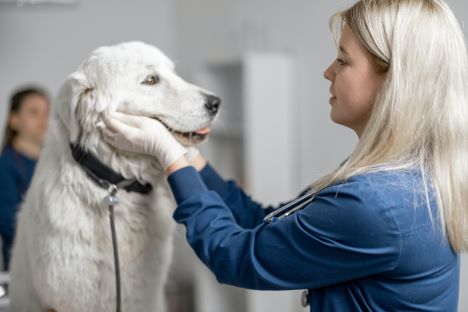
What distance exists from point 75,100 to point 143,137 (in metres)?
0.20

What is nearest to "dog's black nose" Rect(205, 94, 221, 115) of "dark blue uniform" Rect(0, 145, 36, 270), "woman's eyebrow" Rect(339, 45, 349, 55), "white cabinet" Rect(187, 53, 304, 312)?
"woman's eyebrow" Rect(339, 45, 349, 55)

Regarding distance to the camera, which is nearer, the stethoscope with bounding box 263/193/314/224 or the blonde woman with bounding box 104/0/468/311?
the blonde woman with bounding box 104/0/468/311

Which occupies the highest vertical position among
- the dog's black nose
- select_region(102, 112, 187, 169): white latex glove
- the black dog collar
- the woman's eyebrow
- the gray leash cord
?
the woman's eyebrow

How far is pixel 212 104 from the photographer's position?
1.44 m

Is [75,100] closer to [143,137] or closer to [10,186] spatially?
[143,137]

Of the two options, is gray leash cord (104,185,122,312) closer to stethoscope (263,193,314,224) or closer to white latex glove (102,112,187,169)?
white latex glove (102,112,187,169)

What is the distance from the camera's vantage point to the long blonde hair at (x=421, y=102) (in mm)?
1074

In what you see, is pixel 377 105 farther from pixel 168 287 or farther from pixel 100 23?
pixel 100 23

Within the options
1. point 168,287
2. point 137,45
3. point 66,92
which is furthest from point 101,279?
point 168,287

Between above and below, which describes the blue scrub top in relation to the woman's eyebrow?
below

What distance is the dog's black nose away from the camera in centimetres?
144

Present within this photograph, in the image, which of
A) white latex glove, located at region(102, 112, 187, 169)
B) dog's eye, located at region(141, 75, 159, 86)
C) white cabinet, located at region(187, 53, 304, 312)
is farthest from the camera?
white cabinet, located at region(187, 53, 304, 312)

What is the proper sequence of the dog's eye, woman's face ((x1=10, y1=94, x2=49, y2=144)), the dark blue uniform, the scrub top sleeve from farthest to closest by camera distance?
woman's face ((x1=10, y1=94, x2=49, y2=144)) → the dark blue uniform → the dog's eye → the scrub top sleeve

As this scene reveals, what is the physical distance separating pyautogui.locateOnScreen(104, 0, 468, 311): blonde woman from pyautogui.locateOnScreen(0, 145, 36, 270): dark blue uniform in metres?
1.70
